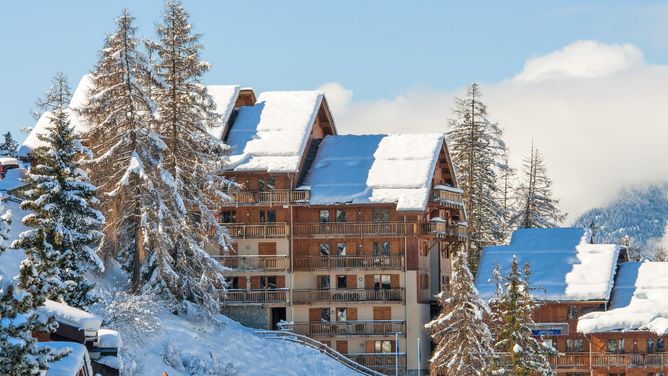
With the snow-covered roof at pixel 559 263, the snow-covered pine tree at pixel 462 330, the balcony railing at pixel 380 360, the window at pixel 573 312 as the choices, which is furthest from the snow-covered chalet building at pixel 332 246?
the snow-covered pine tree at pixel 462 330

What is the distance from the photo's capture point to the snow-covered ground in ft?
198

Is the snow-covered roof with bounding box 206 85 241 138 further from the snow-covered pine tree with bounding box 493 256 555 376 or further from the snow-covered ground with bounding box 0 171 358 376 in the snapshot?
the snow-covered pine tree with bounding box 493 256 555 376

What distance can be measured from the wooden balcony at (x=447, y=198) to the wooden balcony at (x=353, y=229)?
3.55 m

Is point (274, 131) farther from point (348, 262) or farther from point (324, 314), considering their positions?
point (324, 314)

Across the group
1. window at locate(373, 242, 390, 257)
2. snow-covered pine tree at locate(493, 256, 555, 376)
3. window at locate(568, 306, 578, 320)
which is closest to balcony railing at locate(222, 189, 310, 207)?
window at locate(373, 242, 390, 257)

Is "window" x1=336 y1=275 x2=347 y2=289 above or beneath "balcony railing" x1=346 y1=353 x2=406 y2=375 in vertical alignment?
above

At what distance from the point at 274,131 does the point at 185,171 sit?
13150 millimetres

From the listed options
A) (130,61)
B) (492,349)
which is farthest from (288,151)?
(492,349)

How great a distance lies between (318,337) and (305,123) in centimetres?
1329

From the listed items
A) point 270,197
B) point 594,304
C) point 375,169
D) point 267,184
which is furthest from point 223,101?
point 594,304

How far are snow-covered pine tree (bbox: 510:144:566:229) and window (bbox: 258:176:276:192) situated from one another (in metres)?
25.7

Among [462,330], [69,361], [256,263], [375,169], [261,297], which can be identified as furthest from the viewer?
[375,169]

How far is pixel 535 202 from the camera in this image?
101 meters

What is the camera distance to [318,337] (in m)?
79.4
